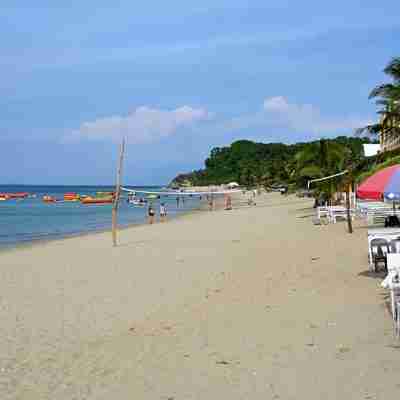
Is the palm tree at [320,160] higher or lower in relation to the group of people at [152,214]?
higher

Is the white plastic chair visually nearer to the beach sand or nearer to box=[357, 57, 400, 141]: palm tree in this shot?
the beach sand

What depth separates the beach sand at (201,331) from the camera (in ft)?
14.8

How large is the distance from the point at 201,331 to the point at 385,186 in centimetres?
270

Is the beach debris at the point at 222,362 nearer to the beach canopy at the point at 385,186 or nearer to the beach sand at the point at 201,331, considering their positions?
the beach sand at the point at 201,331

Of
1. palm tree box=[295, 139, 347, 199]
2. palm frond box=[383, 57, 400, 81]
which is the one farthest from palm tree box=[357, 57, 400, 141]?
palm tree box=[295, 139, 347, 199]

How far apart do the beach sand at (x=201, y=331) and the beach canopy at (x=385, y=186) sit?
1.27 metres

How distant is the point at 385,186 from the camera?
692cm

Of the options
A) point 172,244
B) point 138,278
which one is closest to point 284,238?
point 172,244

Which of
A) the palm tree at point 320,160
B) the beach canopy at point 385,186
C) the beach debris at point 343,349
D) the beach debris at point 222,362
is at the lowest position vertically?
the beach debris at point 222,362

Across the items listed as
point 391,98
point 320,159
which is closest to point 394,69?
point 391,98

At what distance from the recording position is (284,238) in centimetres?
1647

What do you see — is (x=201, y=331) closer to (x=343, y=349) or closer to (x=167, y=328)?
(x=167, y=328)

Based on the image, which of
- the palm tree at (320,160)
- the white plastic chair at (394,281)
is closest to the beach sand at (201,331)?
the white plastic chair at (394,281)

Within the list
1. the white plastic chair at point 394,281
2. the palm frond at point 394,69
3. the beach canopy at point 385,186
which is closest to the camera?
the white plastic chair at point 394,281
